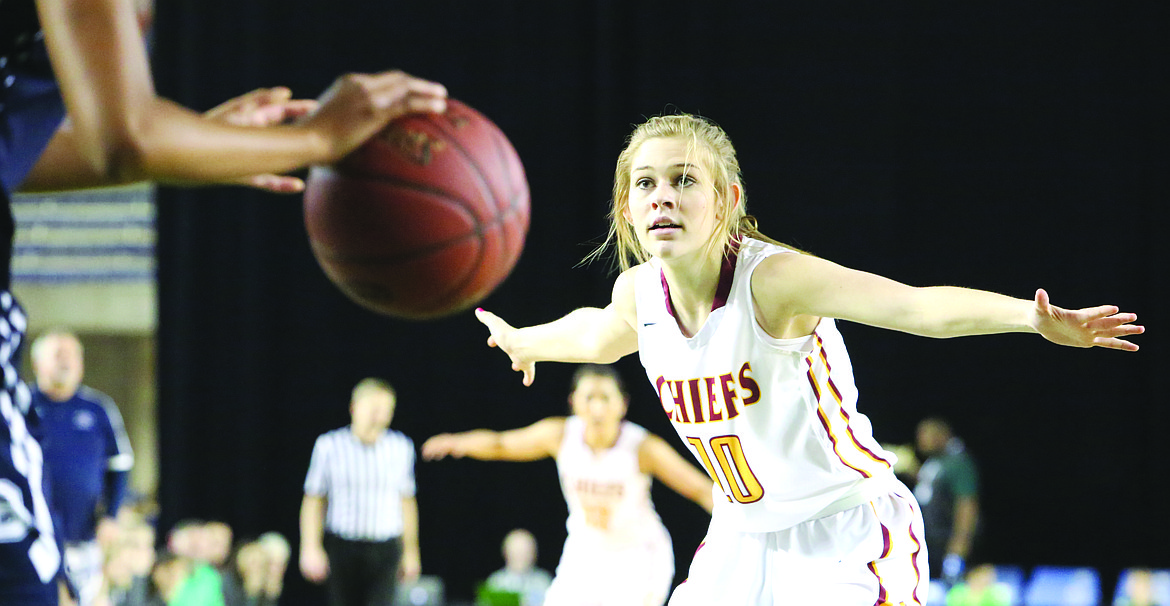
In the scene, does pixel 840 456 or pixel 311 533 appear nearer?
pixel 840 456

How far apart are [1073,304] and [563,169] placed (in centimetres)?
400

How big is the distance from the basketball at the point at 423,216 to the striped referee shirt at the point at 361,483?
15.0 ft

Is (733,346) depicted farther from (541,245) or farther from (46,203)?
(46,203)

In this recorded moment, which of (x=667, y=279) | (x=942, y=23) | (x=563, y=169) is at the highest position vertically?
(x=942, y=23)

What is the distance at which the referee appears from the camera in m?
7.03

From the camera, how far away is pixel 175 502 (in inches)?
375

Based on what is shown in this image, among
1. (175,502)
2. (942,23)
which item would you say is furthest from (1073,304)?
(175,502)

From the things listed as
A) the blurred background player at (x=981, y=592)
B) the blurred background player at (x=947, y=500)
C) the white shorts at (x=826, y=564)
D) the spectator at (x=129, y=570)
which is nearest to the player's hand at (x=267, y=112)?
the white shorts at (x=826, y=564)

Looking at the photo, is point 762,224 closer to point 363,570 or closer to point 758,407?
point 363,570

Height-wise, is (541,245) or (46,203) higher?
(46,203)

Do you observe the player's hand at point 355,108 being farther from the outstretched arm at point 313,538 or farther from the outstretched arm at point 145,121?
the outstretched arm at point 313,538

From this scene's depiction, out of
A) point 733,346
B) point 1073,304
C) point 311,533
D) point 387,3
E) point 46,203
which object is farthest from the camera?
point 46,203

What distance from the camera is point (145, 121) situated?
1.59 meters

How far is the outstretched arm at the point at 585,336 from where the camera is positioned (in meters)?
3.08
